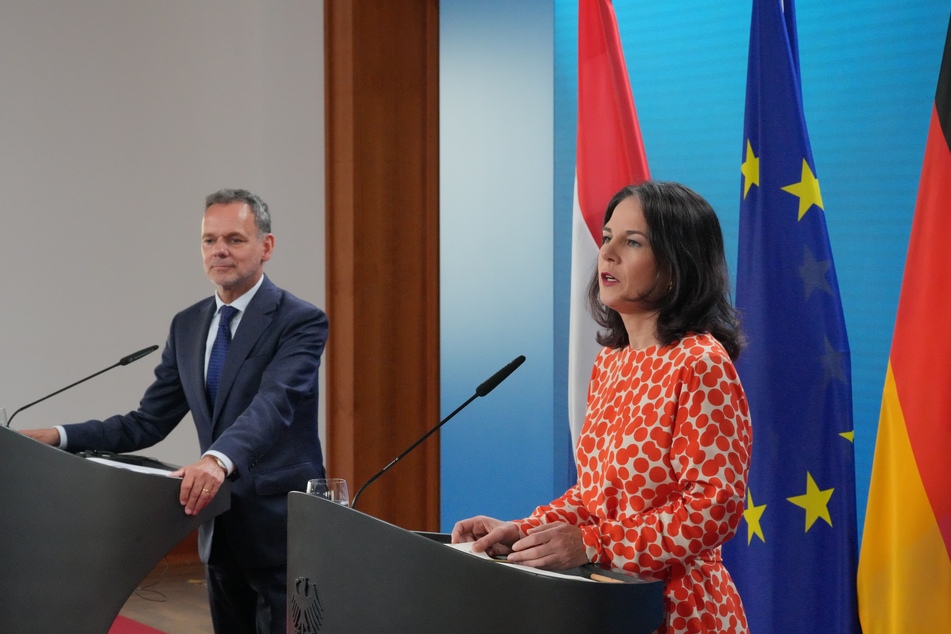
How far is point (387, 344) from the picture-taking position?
464 cm

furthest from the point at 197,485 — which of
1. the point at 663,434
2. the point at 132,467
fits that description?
the point at 663,434

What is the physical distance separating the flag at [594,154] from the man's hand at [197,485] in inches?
46.3

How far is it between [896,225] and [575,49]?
4.98 feet

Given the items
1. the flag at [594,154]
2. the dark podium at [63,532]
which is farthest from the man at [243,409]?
the flag at [594,154]

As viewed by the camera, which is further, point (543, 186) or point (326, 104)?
point (326, 104)

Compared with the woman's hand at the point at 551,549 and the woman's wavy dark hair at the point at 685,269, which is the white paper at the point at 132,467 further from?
the woman's wavy dark hair at the point at 685,269

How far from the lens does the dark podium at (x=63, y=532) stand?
2.19 m

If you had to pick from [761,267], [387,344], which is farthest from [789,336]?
[387,344]

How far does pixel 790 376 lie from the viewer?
8.72 ft

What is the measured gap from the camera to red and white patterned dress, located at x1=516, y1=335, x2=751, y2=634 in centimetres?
153

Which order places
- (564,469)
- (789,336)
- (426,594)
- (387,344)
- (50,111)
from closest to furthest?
1. (426,594)
2. (789,336)
3. (564,469)
4. (387,344)
5. (50,111)

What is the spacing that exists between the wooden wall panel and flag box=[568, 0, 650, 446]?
62.0 inches

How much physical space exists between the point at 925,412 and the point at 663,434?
3.51 ft

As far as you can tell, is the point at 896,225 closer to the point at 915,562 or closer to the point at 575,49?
the point at 915,562
